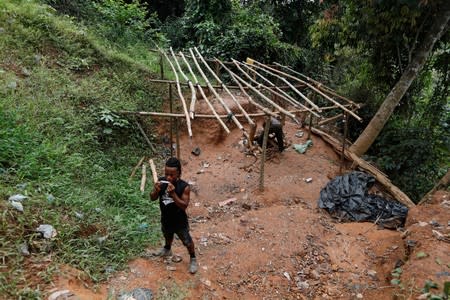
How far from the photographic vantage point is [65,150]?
4.28 metres

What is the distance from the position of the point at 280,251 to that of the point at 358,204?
1632mm

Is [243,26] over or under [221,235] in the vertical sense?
over

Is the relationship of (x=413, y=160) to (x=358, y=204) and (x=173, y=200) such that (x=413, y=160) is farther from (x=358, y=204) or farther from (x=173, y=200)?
(x=173, y=200)

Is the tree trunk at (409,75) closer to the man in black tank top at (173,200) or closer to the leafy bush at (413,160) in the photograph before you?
the leafy bush at (413,160)

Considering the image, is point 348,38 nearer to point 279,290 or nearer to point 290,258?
point 290,258

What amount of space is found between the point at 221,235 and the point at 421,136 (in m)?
4.92

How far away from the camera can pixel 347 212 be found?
509 centimetres

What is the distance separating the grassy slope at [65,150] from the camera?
3080mm

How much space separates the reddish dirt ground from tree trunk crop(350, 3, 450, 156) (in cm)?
118

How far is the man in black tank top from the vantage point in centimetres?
311

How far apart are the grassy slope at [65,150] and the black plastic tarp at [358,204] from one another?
258 centimetres

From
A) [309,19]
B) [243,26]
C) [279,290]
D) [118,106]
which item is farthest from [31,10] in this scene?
[309,19]

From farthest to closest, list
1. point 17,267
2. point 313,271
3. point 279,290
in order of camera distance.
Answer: point 313,271 < point 279,290 < point 17,267

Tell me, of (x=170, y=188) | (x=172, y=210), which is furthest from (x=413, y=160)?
(x=170, y=188)
